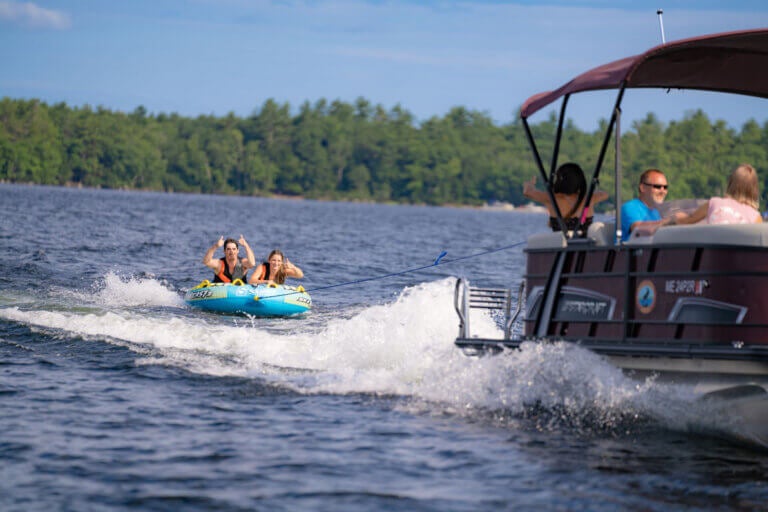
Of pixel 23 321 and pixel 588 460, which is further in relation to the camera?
pixel 23 321

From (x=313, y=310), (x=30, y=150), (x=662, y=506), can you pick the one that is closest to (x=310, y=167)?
(x=30, y=150)

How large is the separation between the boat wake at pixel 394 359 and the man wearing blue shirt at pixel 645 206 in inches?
43.4

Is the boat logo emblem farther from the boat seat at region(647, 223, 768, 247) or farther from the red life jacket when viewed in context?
the red life jacket

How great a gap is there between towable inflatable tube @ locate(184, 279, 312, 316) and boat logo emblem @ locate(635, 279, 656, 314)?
9702 mm

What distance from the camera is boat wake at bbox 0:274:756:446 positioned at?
9.16 metres

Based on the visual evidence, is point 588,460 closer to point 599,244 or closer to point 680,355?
point 680,355

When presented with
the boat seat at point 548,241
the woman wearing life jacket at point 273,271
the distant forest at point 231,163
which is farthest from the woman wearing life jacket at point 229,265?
the distant forest at point 231,163

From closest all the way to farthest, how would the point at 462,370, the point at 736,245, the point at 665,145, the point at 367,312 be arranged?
the point at 736,245
the point at 462,370
the point at 367,312
the point at 665,145

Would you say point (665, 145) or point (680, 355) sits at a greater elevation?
point (665, 145)

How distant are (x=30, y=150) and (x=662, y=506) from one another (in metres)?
168

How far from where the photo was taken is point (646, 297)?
8742 mm

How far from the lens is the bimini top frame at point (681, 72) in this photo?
8773 mm

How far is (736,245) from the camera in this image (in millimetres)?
8102

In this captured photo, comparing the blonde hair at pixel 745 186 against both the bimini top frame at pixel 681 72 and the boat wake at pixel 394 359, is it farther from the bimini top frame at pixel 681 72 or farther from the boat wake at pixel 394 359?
the boat wake at pixel 394 359
